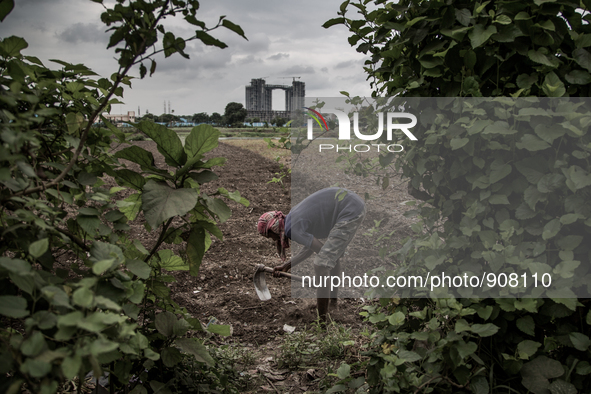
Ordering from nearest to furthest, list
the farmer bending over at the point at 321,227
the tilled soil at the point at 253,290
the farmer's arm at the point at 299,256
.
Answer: the tilled soil at the point at 253,290, the farmer bending over at the point at 321,227, the farmer's arm at the point at 299,256

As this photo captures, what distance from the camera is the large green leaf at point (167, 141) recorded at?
6.15 ft

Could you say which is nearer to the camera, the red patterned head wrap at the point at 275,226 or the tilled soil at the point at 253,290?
the tilled soil at the point at 253,290

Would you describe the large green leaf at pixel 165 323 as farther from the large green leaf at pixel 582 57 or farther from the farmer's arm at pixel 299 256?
the farmer's arm at pixel 299 256

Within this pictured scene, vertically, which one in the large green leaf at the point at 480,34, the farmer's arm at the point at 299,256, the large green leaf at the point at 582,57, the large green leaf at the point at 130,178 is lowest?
the farmer's arm at the point at 299,256

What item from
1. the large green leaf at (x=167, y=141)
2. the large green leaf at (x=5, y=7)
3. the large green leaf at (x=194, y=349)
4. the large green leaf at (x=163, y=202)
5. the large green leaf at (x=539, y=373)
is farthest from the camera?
the large green leaf at (x=194, y=349)

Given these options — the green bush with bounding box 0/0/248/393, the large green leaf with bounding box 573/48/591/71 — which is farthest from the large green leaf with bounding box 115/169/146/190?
the large green leaf with bounding box 573/48/591/71

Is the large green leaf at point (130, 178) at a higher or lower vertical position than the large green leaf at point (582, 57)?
lower

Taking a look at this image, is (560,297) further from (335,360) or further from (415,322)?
(335,360)

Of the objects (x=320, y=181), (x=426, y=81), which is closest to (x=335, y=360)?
(x=426, y=81)

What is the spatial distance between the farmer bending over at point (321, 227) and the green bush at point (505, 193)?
7.06ft

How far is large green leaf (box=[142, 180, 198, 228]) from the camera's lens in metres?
1.62

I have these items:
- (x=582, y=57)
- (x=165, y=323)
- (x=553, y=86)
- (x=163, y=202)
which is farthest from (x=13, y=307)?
(x=582, y=57)

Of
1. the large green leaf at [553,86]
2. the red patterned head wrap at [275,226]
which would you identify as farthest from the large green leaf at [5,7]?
the red patterned head wrap at [275,226]

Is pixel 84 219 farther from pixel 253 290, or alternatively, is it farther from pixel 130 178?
pixel 253 290
